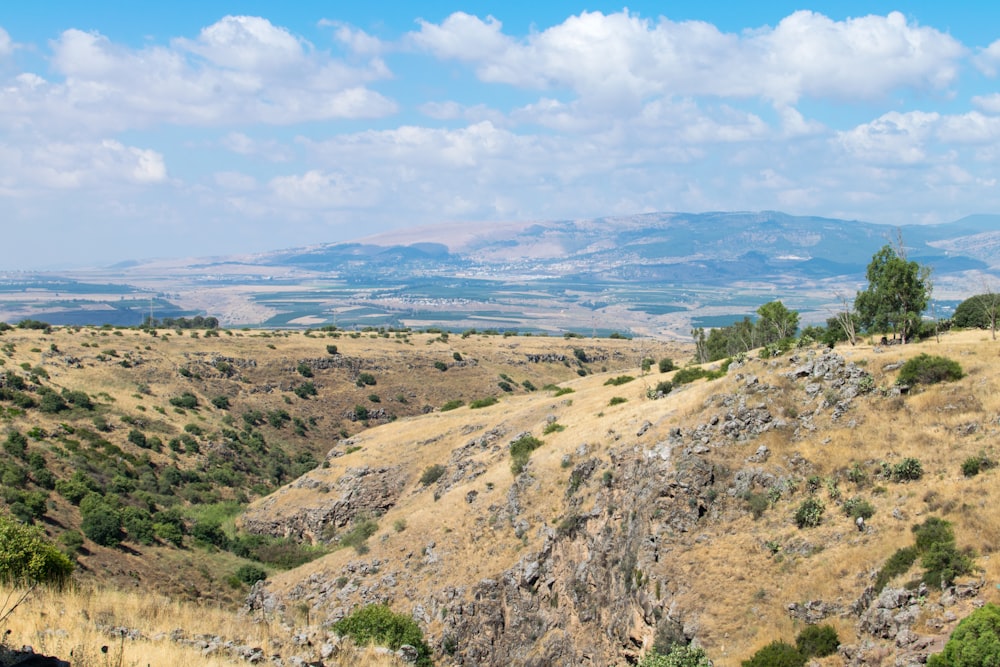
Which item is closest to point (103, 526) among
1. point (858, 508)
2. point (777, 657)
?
point (777, 657)

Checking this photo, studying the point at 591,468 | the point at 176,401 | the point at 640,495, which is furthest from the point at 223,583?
the point at 176,401

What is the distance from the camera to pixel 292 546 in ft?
170

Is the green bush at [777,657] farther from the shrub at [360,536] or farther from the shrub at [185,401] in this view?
the shrub at [185,401]

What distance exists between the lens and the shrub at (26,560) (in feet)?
61.8

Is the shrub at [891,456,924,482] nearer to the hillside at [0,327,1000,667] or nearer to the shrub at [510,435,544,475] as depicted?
the hillside at [0,327,1000,667]

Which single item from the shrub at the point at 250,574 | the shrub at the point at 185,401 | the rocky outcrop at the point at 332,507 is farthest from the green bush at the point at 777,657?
the shrub at the point at 185,401

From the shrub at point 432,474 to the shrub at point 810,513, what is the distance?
2862 cm

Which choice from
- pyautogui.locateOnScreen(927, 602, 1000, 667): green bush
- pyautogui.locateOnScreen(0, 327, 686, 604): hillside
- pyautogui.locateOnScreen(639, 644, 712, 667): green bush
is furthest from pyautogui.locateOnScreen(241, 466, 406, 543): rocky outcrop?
pyautogui.locateOnScreen(927, 602, 1000, 667): green bush

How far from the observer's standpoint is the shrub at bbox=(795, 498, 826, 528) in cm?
2777

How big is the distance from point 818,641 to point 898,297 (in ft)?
101

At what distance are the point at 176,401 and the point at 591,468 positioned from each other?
62.7 metres

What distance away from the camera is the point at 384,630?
105 ft

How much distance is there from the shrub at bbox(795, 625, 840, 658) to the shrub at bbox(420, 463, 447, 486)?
106 feet

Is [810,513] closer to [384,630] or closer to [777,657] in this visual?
[777,657]
